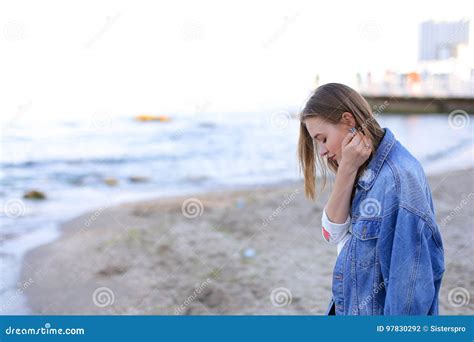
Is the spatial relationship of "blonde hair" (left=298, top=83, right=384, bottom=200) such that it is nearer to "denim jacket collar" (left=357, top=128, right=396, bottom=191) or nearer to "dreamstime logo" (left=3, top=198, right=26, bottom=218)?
"denim jacket collar" (left=357, top=128, right=396, bottom=191)

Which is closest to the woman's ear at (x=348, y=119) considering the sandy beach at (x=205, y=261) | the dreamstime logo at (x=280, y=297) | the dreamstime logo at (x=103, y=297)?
the sandy beach at (x=205, y=261)

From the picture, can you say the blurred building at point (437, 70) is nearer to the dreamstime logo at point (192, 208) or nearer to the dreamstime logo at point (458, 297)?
the dreamstime logo at point (192, 208)

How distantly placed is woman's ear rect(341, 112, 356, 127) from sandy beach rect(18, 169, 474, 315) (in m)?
2.18

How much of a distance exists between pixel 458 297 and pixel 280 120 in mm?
17492

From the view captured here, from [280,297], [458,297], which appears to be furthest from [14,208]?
[458,297]

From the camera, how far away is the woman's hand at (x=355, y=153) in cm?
169

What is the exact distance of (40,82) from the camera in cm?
2188

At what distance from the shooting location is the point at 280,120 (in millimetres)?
21141

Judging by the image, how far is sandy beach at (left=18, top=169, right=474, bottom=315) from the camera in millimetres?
3998

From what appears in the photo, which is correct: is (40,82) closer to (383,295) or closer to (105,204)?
(105,204)

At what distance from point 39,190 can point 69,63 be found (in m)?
15.3
